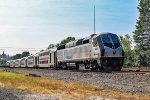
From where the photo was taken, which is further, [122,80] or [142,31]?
[142,31]

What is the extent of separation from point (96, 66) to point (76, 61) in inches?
301

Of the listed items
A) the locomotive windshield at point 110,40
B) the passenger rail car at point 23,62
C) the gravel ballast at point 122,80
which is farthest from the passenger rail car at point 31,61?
the gravel ballast at point 122,80

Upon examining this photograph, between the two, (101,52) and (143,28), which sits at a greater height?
(143,28)

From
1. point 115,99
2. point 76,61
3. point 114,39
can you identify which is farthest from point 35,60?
point 115,99

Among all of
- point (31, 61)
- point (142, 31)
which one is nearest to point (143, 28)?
point (142, 31)

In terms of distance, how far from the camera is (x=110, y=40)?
138 feet

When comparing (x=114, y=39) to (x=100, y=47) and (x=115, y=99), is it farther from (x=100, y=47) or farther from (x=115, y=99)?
(x=115, y=99)

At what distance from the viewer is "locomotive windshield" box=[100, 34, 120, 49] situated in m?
41.6

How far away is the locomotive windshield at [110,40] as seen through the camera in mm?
41562

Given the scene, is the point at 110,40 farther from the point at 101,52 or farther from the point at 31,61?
the point at 31,61

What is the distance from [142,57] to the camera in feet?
267

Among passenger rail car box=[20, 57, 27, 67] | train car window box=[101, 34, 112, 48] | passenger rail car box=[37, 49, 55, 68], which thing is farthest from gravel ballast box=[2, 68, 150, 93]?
passenger rail car box=[20, 57, 27, 67]

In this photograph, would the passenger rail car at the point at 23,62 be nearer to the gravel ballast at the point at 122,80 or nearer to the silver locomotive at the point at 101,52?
the silver locomotive at the point at 101,52

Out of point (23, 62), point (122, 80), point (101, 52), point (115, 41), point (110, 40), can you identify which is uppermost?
point (110, 40)
